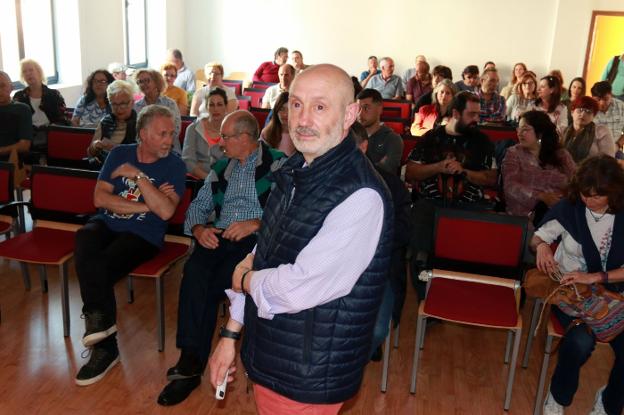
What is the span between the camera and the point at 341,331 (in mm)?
1546

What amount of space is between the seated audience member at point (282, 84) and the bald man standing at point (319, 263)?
16.5ft

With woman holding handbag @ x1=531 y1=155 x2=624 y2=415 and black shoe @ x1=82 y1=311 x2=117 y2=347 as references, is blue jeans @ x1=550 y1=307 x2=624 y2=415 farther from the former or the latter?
black shoe @ x1=82 y1=311 x2=117 y2=347

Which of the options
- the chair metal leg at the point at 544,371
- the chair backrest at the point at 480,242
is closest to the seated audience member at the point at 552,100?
the chair backrest at the point at 480,242

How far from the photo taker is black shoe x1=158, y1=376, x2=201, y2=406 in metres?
2.87

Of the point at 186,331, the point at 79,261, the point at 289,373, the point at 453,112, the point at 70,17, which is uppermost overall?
the point at 70,17

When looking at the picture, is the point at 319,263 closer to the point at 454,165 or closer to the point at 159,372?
the point at 159,372

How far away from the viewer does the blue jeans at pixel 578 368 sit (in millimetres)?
2715

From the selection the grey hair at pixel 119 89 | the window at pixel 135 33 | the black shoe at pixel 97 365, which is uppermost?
the window at pixel 135 33

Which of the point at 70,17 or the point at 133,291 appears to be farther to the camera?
the point at 70,17

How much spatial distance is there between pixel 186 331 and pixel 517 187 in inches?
88.0

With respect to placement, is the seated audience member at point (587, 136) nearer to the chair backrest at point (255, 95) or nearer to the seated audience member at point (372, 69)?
the chair backrest at point (255, 95)

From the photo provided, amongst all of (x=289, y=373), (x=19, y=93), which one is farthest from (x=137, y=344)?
(x=19, y=93)

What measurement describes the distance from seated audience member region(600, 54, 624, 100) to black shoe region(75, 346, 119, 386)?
900cm

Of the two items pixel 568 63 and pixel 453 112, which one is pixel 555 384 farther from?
pixel 568 63
